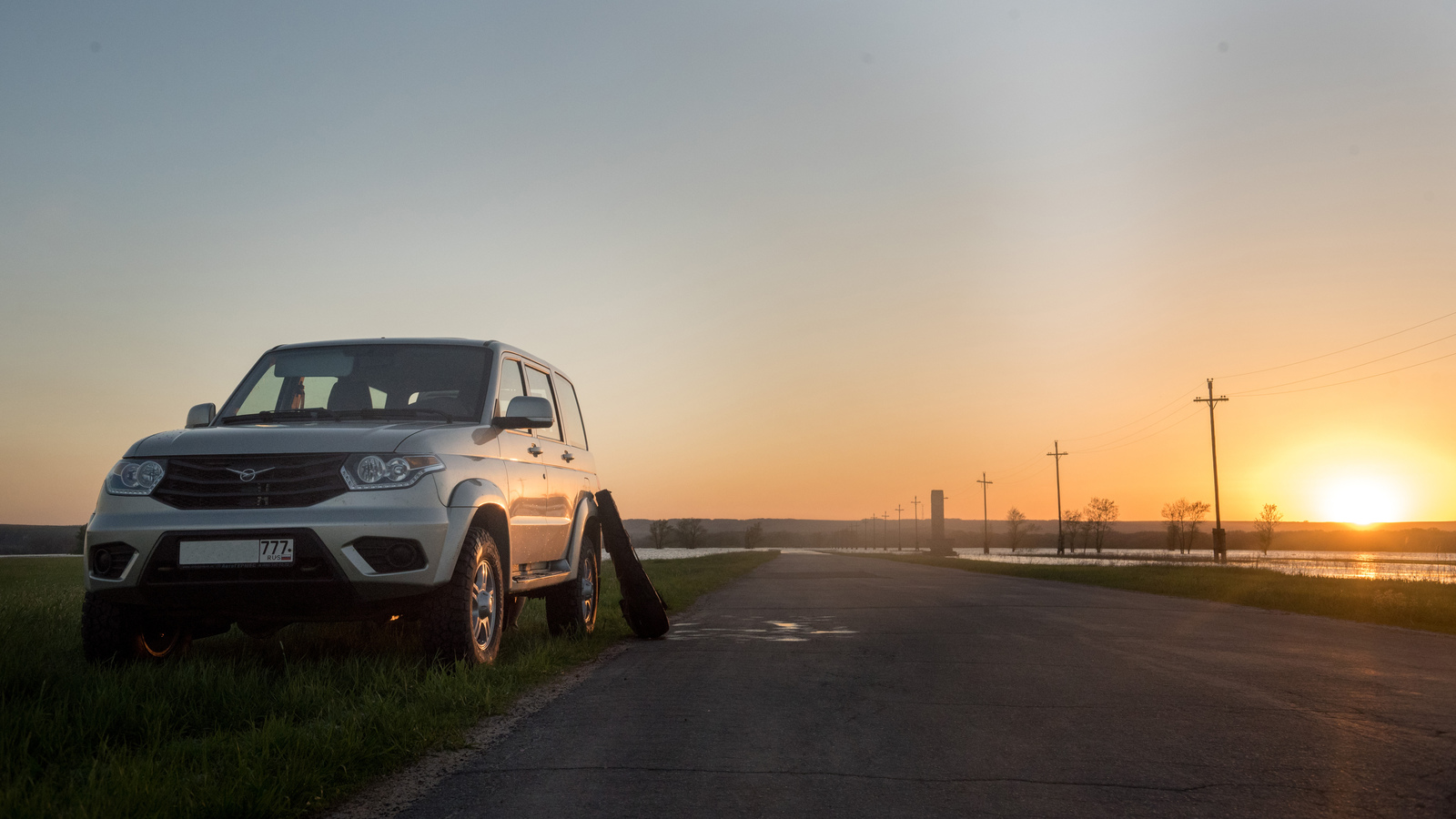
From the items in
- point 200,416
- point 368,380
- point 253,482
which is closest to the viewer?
point 253,482

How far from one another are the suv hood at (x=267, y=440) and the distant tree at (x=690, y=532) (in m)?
134

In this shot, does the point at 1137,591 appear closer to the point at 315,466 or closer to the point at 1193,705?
the point at 1193,705

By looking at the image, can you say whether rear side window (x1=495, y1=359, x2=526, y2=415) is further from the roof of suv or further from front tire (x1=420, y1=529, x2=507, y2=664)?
front tire (x1=420, y1=529, x2=507, y2=664)

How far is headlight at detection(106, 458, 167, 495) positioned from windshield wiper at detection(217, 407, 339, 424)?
38.9 inches

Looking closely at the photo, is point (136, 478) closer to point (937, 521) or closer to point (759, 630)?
point (759, 630)

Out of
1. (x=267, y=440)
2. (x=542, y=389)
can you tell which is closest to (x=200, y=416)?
(x=267, y=440)

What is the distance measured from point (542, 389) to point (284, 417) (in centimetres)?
238

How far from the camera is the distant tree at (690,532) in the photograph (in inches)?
5502

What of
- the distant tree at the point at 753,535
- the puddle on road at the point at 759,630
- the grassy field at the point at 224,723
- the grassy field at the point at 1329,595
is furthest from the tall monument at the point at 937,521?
the grassy field at the point at 224,723

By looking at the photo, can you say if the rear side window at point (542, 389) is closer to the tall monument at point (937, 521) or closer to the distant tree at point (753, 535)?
the tall monument at point (937, 521)

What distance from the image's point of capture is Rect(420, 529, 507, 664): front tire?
576 cm

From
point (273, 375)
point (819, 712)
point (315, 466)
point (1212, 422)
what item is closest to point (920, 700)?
point (819, 712)

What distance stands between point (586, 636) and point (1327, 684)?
223 inches

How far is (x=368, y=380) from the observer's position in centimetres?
711
